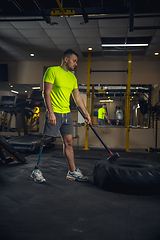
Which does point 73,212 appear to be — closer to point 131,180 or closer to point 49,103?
point 131,180

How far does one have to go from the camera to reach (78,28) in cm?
498

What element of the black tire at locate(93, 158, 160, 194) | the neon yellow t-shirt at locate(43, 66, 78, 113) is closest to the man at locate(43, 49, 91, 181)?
the neon yellow t-shirt at locate(43, 66, 78, 113)

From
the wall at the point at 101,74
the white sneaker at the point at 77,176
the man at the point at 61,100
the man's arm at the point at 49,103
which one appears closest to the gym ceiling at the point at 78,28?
the wall at the point at 101,74

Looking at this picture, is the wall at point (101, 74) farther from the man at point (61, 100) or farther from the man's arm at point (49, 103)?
the man's arm at point (49, 103)

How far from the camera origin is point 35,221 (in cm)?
151

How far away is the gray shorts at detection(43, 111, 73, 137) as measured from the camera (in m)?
2.52

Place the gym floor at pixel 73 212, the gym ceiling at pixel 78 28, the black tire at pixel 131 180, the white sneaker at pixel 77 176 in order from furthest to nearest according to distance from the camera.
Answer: the gym ceiling at pixel 78 28, the white sneaker at pixel 77 176, the black tire at pixel 131 180, the gym floor at pixel 73 212

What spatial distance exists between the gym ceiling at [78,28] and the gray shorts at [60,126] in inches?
77.0

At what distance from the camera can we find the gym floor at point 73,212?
1.34 metres

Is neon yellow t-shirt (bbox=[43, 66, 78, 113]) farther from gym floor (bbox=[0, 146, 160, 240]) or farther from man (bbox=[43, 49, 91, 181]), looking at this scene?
gym floor (bbox=[0, 146, 160, 240])

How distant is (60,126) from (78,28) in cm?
323

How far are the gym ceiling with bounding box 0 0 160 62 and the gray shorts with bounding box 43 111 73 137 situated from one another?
6.42 feet

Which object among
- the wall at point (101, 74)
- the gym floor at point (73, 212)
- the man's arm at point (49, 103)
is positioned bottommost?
the gym floor at point (73, 212)

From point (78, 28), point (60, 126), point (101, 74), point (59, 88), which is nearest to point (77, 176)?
point (60, 126)
